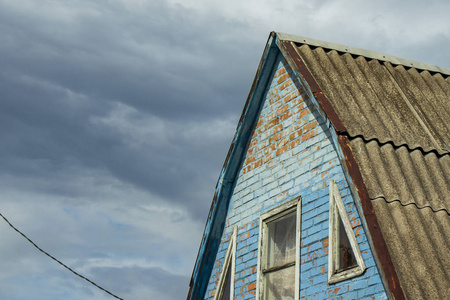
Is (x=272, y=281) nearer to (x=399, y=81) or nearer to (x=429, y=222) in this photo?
(x=429, y=222)

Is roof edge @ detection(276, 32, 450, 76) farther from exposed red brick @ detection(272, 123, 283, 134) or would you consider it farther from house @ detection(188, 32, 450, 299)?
exposed red brick @ detection(272, 123, 283, 134)

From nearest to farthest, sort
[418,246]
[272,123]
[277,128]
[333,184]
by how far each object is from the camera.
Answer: [418,246]
[333,184]
[277,128]
[272,123]

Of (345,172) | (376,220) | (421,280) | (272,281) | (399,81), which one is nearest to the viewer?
(421,280)

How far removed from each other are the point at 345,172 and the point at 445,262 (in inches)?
61.8

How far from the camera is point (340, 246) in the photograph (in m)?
8.48

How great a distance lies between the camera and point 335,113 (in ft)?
29.2

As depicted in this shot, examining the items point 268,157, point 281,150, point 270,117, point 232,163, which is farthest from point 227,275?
point 270,117

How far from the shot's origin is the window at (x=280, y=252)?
9414 millimetres

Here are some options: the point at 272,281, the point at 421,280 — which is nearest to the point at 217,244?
the point at 272,281

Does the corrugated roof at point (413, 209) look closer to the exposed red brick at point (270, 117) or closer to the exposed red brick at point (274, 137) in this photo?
the exposed red brick at point (274, 137)

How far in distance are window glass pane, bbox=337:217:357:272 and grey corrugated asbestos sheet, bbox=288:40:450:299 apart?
0.79m

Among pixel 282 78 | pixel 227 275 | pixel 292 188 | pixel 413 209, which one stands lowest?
pixel 413 209

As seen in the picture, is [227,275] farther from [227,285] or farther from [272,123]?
[272,123]

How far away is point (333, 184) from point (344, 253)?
0.92m
